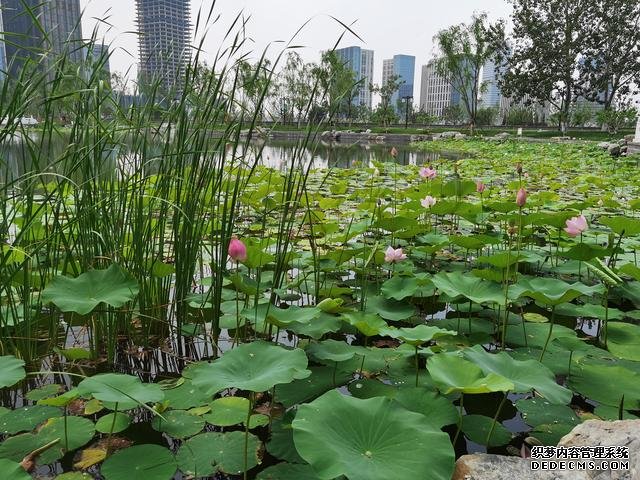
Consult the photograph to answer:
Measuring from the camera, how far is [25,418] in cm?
98

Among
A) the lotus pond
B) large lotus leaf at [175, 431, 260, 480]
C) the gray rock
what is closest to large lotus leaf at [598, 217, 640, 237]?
the lotus pond

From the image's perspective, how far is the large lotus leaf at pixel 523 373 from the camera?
0.86 metres

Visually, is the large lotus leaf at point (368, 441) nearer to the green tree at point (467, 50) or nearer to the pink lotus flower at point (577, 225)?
the pink lotus flower at point (577, 225)

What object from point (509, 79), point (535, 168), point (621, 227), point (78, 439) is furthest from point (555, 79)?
point (78, 439)

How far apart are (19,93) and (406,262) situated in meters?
1.47

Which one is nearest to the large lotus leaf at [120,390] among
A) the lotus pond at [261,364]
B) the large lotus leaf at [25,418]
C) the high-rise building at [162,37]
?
the lotus pond at [261,364]

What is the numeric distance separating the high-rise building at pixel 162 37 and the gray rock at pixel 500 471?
1.37 meters

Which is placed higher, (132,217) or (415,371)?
(132,217)

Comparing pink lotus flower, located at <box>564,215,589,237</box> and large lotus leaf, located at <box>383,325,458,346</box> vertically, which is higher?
pink lotus flower, located at <box>564,215,589,237</box>

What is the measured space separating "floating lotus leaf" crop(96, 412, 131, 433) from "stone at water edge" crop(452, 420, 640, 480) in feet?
2.08

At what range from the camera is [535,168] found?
20.9 feet

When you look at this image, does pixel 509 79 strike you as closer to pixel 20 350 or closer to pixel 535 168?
pixel 535 168

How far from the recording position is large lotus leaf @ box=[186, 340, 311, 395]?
78 cm

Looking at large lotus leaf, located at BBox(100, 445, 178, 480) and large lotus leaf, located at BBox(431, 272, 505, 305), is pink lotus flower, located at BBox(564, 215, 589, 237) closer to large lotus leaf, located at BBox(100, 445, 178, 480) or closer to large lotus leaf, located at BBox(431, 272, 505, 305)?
large lotus leaf, located at BBox(431, 272, 505, 305)
